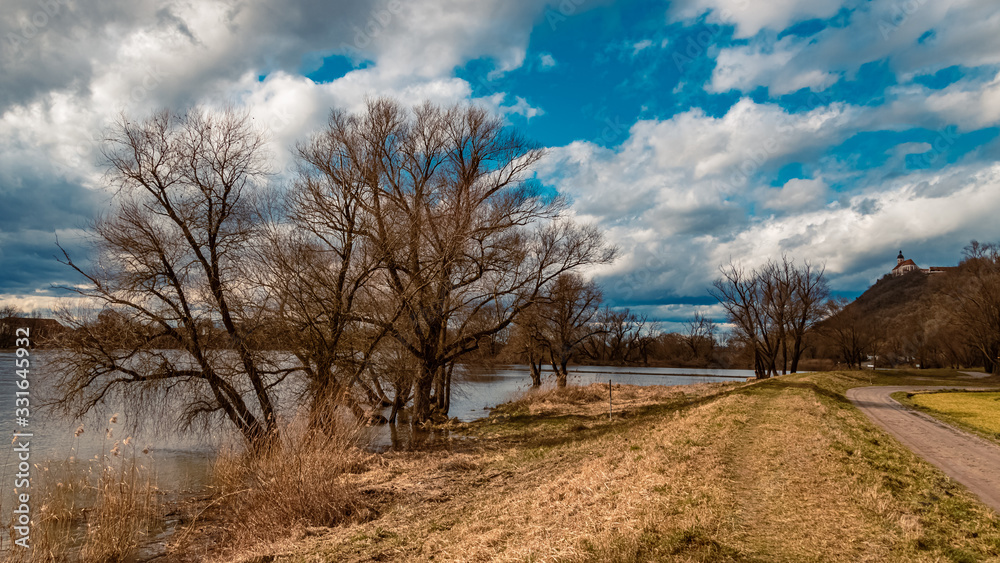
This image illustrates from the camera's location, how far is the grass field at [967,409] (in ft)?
47.1

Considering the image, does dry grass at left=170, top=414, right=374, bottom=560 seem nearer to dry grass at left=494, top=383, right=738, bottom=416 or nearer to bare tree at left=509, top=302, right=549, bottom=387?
dry grass at left=494, top=383, right=738, bottom=416

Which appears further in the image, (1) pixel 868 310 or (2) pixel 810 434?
(1) pixel 868 310

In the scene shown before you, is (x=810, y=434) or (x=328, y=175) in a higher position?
(x=328, y=175)

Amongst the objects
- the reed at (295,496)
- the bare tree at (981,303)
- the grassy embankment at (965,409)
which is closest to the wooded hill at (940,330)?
the bare tree at (981,303)

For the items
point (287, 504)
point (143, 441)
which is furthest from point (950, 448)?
point (143, 441)

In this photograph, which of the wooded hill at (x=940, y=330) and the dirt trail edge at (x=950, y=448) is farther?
the wooded hill at (x=940, y=330)

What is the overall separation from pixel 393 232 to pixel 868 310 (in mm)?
134555

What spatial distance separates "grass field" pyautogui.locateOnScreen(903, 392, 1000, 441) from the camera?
14.4 m

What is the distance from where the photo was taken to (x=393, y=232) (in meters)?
17.0

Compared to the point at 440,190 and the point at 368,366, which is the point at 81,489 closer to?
the point at 368,366

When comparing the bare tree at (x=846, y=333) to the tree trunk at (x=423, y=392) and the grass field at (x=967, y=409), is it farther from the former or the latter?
the tree trunk at (x=423, y=392)

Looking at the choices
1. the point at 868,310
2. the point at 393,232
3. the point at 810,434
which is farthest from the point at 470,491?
the point at 868,310

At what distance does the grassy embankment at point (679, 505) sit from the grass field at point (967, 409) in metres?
4.51

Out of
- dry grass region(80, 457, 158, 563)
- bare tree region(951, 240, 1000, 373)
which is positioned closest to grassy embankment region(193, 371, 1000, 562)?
dry grass region(80, 457, 158, 563)
